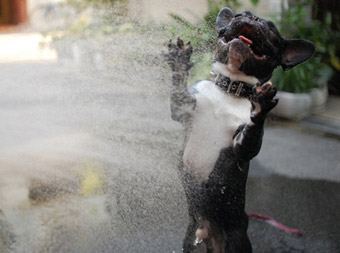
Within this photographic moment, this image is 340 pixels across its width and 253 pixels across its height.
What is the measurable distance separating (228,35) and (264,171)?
2.35 metres

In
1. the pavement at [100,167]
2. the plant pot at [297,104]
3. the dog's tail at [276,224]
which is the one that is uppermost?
the pavement at [100,167]

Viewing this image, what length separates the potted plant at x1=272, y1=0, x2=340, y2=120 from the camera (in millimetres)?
5297

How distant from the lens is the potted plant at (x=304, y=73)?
5297mm

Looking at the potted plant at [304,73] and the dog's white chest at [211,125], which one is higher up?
the dog's white chest at [211,125]

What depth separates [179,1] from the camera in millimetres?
2314

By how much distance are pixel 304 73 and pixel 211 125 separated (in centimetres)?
389

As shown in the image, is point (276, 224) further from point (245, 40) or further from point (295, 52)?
point (245, 40)

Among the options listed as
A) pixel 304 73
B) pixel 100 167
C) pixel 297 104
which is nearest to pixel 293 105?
pixel 297 104

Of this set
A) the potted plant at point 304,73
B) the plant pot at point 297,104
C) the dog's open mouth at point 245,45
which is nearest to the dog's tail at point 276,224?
the dog's open mouth at point 245,45

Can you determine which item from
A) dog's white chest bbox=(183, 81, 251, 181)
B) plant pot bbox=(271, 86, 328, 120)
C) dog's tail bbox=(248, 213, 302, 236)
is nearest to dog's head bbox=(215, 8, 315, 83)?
dog's white chest bbox=(183, 81, 251, 181)

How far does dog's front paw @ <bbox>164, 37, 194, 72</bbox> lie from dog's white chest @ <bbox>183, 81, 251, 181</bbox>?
13 centimetres

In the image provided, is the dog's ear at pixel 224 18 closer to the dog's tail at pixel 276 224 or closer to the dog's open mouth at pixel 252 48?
the dog's open mouth at pixel 252 48

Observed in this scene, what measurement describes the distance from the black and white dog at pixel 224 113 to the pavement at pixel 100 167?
27 centimetres

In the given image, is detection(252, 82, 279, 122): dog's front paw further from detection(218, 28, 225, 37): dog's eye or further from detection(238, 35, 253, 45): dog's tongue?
detection(218, 28, 225, 37): dog's eye
